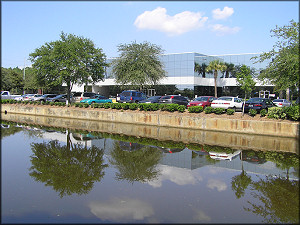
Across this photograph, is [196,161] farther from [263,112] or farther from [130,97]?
[130,97]

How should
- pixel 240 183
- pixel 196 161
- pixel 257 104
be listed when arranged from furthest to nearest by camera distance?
pixel 257 104 → pixel 196 161 → pixel 240 183

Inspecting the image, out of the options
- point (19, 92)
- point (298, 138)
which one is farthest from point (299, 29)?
point (19, 92)

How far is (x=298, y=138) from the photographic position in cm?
1886

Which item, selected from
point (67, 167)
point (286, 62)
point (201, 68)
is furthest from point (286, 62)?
point (201, 68)

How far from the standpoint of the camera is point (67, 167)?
11172mm

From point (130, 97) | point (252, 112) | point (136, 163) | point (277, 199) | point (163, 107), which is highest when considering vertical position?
point (130, 97)

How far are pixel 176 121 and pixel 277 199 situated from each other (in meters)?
16.0

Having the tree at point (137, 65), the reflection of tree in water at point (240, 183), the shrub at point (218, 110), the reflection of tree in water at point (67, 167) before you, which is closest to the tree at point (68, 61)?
the tree at point (137, 65)

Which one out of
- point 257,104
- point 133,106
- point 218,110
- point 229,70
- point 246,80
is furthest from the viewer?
point 229,70

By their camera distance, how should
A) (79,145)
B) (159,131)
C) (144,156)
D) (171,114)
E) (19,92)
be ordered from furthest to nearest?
1. (19,92)
2. (171,114)
3. (159,131)
4. (79,145)
5. (144,156)

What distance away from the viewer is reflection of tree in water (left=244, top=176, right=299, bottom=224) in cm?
721

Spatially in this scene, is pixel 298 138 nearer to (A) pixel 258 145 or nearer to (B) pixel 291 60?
(A) pixel 258 145

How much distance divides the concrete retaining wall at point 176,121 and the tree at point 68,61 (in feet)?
14.3

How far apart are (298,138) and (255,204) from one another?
1298cm
